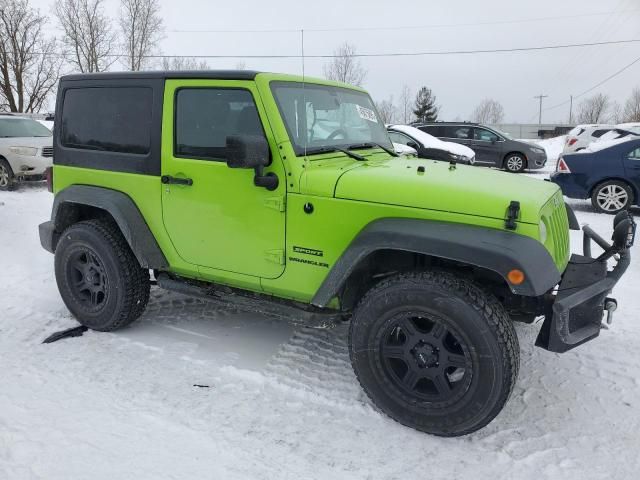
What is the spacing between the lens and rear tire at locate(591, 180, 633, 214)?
8.84 m

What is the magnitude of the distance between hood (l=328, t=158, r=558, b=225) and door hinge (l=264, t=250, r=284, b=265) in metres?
0.55

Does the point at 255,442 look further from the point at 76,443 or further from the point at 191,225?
the point at 191,225

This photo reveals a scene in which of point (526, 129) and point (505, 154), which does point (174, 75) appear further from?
point (526, 129)

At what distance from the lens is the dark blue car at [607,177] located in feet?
28.9

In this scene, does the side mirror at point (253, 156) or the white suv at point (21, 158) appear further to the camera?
the white suv at point (21, 158)

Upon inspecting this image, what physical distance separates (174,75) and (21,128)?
32.8 feet

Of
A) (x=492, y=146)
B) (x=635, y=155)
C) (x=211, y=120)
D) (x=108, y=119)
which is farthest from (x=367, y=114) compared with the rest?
(x=492, y=146)

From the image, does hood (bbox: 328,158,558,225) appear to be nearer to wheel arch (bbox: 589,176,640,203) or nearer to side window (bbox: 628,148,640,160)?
wheel arch (bbox: 589,176,640,203)

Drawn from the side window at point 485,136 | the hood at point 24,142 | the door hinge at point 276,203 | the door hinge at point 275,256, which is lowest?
the door hinge at point 275,256

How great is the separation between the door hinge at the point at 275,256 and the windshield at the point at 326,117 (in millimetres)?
635

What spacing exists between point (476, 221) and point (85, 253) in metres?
3.02

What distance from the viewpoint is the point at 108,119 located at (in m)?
3.93

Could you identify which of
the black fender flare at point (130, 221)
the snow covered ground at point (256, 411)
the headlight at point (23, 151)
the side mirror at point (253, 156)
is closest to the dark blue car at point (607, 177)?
the snow covered ground at point (256, 411)

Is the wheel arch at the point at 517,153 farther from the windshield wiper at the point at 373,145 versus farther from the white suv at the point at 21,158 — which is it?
the windshield wiper at the point at 373,145
